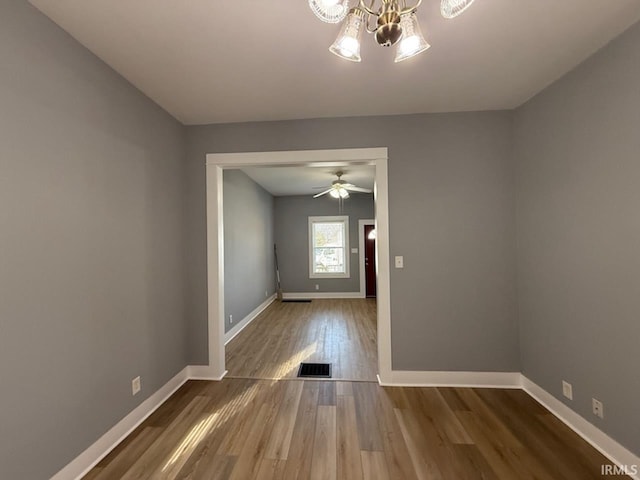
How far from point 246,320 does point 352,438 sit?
10.8 feet

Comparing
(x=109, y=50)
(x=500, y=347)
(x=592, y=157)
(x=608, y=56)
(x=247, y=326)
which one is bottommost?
(x=247, y=326)

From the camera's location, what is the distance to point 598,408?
1828 mm

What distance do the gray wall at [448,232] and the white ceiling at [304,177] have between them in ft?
5.24

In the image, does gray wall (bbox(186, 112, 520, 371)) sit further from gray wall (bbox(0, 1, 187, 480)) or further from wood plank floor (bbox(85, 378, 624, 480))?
gray wall (bbox(0, 1, 187, 480))

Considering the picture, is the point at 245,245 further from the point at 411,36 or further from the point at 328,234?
the point at 411,36

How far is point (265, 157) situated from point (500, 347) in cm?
293

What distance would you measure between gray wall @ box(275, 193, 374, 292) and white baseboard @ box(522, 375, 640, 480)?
4.85 m

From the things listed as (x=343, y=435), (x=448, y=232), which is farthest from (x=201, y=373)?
(x=448, y=232)

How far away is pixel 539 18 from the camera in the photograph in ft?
5.05

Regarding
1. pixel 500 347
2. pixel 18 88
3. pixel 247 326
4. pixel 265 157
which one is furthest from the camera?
pixel 247 326

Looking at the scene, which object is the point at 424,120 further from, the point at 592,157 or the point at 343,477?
the point at 343,477

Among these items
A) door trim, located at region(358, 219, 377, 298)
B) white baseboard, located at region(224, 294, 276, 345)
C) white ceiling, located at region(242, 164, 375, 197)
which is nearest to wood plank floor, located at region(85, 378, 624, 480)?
white baseboard, located at region(224, 294, 276, 345)

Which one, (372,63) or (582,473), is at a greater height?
(372,63)

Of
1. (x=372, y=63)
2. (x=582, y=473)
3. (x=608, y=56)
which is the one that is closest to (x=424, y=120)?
(x=372, y=63)
